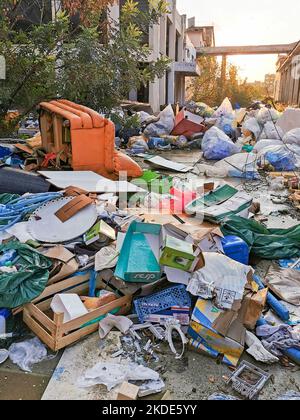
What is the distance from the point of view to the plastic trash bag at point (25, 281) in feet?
8.41

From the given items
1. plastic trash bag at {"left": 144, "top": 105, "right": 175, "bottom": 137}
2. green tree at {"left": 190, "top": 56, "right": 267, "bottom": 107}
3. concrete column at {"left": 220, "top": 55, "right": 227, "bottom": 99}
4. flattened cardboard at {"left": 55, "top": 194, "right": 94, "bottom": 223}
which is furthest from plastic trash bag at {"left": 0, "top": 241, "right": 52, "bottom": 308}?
concrete column at {"left": 220, "top": 55, "right": 227, "bottom": 99}

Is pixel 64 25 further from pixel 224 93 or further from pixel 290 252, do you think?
pixel 224 93

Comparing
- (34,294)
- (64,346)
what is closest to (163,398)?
(64,346)

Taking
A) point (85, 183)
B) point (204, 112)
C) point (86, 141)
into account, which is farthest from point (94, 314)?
point (204, 112)

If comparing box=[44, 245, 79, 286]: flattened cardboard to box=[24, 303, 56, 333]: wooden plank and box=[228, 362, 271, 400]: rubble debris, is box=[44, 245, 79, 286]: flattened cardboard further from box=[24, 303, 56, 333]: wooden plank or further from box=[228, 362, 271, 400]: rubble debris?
box=[228, 362, 271, 400]: rubble debris

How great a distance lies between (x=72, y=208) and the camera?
3.71m

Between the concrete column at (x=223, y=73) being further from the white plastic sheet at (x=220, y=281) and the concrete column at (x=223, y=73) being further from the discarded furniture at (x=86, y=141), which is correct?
the white plastic sheet at (x=220, y=281)

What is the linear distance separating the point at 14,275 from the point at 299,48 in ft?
72.3

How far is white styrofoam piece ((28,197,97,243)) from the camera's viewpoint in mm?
3430

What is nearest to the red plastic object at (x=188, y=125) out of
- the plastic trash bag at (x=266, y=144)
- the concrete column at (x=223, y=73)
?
the plastic trash bag at (x=266, y=144)

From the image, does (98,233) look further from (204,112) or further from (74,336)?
(204,112)

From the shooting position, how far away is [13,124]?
24.6ft

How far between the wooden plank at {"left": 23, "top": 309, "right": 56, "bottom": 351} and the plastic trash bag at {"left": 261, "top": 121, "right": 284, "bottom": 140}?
324 inches

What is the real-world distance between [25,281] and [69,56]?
5319mm
